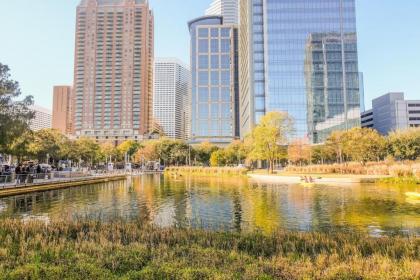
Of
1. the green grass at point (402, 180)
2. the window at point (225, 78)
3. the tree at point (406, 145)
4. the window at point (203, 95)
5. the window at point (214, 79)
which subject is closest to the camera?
the green grass at point (402, 180)

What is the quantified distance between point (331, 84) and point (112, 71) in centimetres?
12747

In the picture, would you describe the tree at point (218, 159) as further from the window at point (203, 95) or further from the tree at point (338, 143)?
the window at point (203, 95)

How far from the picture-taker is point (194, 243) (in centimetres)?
970

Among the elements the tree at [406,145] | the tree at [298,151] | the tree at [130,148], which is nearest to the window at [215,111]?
the tree at [130,148]

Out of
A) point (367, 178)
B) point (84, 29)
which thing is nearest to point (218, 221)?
point (367, 178)

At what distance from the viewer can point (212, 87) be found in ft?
637

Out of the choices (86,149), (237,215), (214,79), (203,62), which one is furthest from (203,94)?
(237,215)

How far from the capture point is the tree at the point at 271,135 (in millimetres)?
68819

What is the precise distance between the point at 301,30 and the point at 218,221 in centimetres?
11544

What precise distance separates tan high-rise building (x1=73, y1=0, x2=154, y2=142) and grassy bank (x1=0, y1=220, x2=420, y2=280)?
178 meters

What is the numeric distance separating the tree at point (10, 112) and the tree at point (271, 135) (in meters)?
46.0

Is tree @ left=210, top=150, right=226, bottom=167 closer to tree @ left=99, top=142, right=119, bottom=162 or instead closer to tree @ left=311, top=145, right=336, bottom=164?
tree @ left=311, top=145, right=336, bottom=164

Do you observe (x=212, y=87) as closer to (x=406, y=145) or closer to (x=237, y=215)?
(x=406, y=145)

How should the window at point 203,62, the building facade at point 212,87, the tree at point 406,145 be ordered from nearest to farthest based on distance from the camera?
the tree at point 406,145
the building facade at point 212,87
the window at point 203,62
